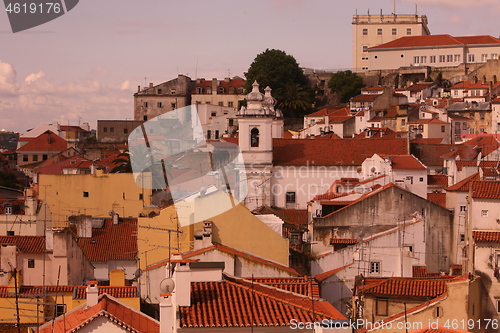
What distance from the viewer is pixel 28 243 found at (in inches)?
965

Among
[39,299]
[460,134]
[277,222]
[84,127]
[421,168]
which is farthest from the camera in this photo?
[84,127]

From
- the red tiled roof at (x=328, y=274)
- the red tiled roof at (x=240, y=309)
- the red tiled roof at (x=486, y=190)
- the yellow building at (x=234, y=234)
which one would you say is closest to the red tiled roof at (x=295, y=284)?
the red tiled roof at (x=240, y=309)

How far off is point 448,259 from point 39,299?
16.8 meters

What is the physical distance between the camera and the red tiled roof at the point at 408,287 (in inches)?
781

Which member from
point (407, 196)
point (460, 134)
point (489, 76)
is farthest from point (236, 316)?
point (489, 76)

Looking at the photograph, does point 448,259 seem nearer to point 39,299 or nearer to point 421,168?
point 421,168

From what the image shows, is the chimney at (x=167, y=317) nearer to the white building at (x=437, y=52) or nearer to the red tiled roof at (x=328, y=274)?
the red tiled roof at (x=328, y=274)

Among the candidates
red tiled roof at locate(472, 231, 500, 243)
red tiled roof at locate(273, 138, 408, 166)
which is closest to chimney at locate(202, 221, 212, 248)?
red tiled roof at locate(472, 231, 500, 243)

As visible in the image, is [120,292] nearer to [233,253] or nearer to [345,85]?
[233,253]

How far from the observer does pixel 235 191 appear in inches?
1822

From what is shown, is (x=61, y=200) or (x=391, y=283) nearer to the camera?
(x=391, y=283)

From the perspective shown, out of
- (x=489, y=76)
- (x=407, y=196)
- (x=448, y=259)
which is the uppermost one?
(x=489, y=76)

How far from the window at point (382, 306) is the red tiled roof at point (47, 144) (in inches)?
2511

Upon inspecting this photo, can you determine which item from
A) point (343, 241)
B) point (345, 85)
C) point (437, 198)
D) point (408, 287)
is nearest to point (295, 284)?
point (408, 287)
